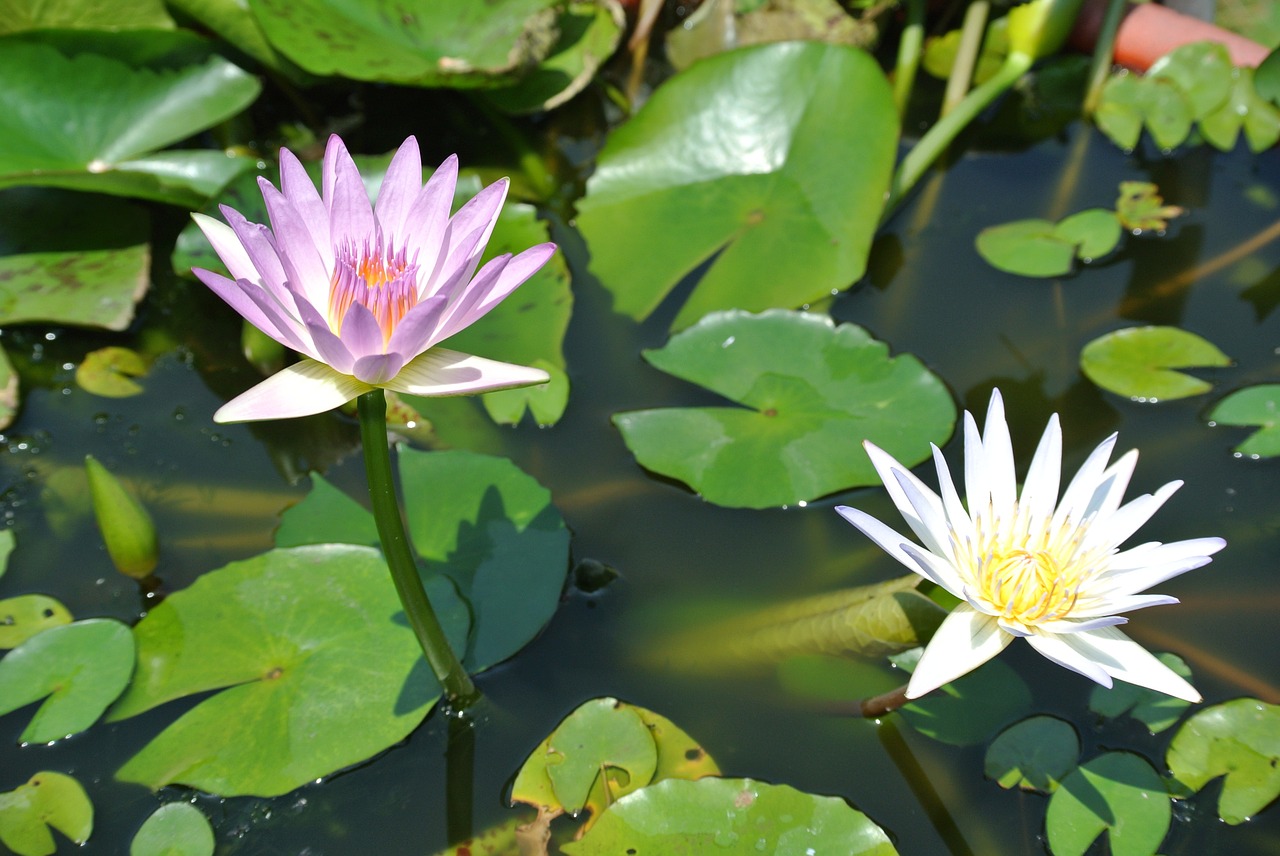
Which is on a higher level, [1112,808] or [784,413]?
[784,413]

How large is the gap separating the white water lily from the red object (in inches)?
87.1

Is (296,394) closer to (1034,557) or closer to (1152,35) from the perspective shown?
(1034,557)

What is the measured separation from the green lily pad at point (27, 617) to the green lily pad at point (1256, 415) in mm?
2622

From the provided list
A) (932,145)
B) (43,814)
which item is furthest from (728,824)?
(932,145)

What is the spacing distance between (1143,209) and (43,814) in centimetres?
312

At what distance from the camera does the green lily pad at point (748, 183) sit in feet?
8.33

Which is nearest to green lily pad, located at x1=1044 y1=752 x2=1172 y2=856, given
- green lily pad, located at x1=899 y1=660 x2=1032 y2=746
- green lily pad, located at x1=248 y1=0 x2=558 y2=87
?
green lily pad, located at x1=899 y1=660 x2=1032 y2=746

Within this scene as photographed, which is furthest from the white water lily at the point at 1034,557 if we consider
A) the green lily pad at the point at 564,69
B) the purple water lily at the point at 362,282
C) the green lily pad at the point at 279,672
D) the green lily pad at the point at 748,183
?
the green lily pad at the point at 564,69

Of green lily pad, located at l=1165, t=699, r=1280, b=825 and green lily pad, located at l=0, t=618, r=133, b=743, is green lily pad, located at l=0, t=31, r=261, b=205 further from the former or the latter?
green lily pad, located at l=1165, t=699, r=1280, b=825

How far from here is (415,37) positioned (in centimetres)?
277

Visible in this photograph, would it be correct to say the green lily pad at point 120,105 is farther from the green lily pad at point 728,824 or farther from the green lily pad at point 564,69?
the green lily pad at point 728,824

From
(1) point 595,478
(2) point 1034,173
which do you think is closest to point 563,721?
(1) point 595,478

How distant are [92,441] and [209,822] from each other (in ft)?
3.65

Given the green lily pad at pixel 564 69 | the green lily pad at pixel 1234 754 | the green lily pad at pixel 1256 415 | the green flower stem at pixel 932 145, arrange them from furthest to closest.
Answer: the green lily pad at pixel 564 69 → the green flower stem at pixel 932 145 → the green lily pad at pixel 1256 415 → the green lily pad at pixel 1234 754
